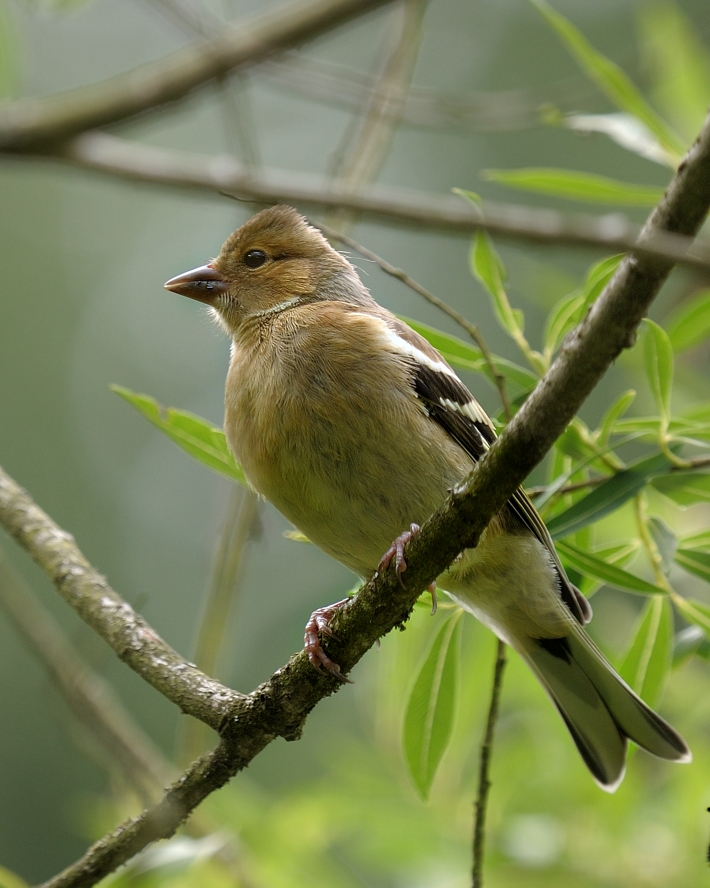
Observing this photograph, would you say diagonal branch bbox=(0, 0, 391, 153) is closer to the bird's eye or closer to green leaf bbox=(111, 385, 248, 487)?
green leaf bbox=(111, 385, 248, 487)

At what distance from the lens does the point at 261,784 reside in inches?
341

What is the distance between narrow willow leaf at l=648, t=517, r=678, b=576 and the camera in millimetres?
2922

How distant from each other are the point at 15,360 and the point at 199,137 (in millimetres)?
4477

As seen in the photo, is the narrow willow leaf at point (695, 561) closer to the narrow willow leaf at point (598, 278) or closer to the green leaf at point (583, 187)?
the narrow willow leaf at point (598, 278)

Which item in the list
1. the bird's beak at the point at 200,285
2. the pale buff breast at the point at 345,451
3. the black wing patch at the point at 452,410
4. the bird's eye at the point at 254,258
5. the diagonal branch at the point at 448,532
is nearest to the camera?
the diagonal branch at the point at 448,532

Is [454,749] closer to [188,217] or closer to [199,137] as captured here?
[188,217]

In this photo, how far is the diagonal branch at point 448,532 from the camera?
1934mm

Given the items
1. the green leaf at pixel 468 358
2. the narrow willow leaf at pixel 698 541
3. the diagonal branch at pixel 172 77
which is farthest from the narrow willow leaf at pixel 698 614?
the diagonal branch at pixel 172 77

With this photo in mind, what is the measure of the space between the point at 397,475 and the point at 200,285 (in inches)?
72.5

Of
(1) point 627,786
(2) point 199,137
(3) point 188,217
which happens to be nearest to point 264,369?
(1) point 627,786

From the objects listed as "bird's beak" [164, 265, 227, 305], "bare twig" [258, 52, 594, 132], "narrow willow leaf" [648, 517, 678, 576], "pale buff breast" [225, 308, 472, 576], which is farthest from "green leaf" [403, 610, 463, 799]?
"bare twig" [258, 52, 594, 132]

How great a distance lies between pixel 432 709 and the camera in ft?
10.9

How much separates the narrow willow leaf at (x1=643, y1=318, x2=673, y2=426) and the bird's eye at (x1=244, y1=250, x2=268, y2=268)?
227cm

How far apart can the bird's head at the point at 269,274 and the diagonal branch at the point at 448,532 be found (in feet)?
6.28
